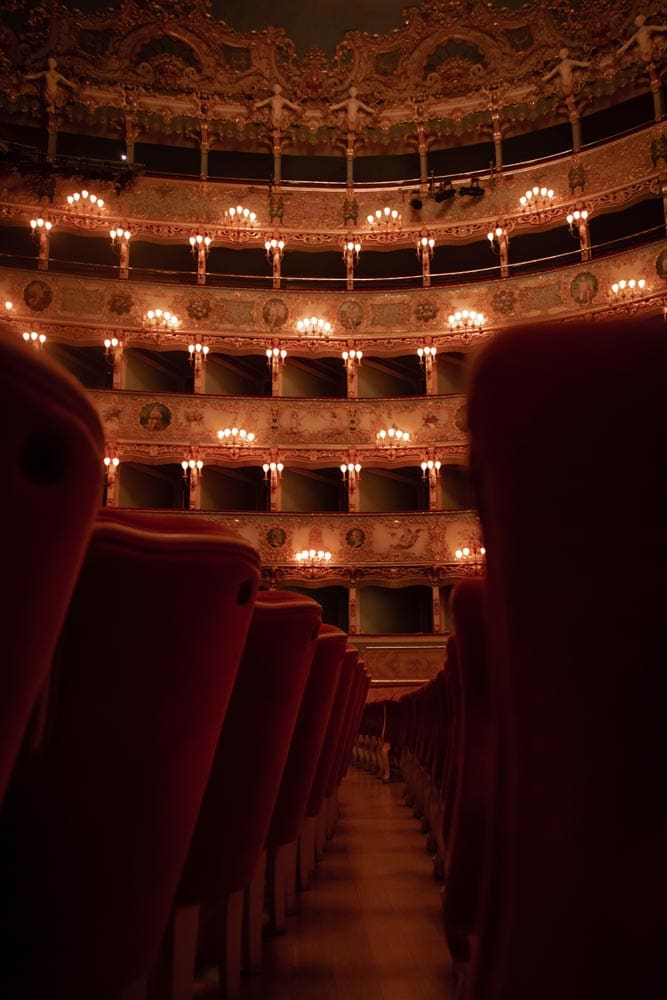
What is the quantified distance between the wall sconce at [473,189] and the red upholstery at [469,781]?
19.7m

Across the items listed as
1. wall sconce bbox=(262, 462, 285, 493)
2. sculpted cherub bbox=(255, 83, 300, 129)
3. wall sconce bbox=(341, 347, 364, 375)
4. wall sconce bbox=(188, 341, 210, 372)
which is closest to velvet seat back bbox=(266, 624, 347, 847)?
wall sconce bbox=(262, 462, 285, 493)

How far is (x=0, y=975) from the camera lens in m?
1.13

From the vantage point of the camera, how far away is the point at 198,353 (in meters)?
19.6

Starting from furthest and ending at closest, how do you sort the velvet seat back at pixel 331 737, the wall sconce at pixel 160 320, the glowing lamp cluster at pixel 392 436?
the wall sconce at pixel 160 320, the glowing lamp cluster at pixel 392 436, the velvet seat back at pixel 331 737

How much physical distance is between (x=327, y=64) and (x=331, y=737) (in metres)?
20.6

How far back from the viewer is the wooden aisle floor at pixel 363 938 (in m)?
2.14

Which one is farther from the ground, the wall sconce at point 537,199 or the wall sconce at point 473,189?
the wall sconce at point 473,189

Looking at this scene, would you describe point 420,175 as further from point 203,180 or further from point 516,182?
point 203,180

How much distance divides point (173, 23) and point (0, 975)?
74.5ft

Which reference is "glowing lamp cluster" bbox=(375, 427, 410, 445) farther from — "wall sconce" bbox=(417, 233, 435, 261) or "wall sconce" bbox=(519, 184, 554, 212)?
"wall sconce" bbox=(519, 184, 554, 212)

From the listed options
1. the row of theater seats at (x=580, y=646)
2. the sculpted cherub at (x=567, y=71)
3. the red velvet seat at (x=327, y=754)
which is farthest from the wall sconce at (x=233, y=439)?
the row of theater seats at (x=580, y=646)

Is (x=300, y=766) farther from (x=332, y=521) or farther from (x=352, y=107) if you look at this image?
(x=352, y=107)

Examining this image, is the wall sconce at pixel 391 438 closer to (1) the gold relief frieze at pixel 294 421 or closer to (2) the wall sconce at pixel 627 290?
(1) the gold relief frieze at pixel 294 421

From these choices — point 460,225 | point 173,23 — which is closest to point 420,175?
point 460,225
